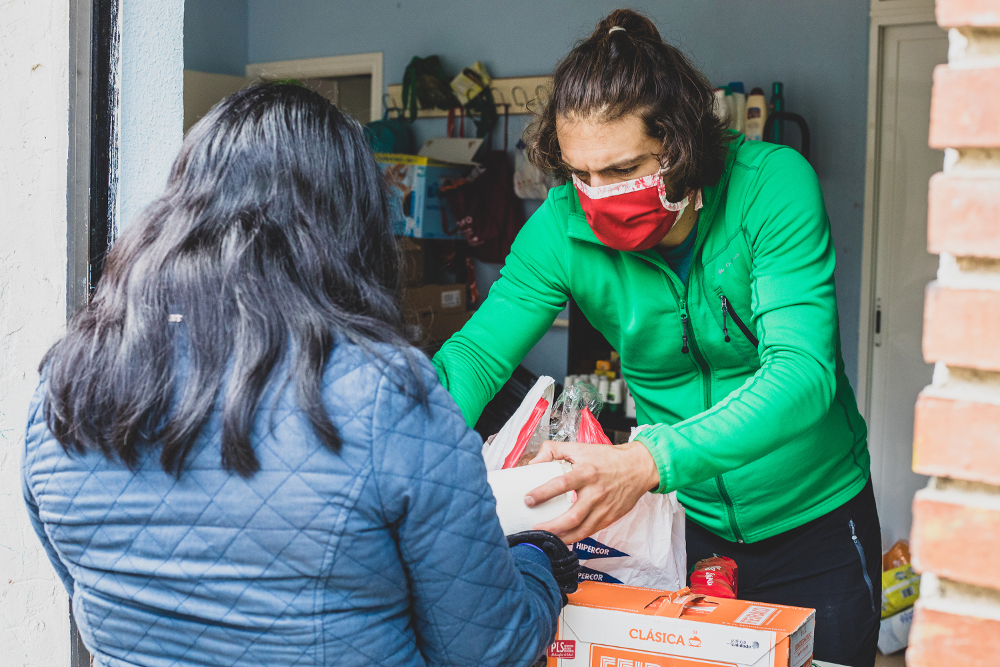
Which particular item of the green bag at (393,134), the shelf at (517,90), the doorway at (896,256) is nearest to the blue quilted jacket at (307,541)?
the doorway at (896,256)

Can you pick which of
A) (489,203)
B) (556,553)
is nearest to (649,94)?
(556,553)

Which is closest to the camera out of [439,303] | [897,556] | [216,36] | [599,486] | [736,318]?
[599,486]

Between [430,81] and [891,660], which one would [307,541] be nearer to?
[891,660]

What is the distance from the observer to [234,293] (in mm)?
820

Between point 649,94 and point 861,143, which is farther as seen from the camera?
point 861,143

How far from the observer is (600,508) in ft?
4.00

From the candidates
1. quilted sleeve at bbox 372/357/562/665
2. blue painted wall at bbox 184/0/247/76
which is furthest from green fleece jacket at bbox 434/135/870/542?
blue painted wall at bbox 184/0/247/76

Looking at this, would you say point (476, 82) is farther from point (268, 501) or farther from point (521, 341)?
point (268, 501)

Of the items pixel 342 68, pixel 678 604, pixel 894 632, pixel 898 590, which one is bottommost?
pixel 894 632

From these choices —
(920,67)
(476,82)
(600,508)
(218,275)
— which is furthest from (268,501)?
(476,82)

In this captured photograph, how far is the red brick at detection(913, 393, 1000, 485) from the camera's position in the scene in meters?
0.66

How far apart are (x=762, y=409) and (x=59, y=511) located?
88 centimetres

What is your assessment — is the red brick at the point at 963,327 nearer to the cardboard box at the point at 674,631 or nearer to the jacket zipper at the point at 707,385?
the cardboard box at the point at 674,631

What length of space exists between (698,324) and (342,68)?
4.58 metres
